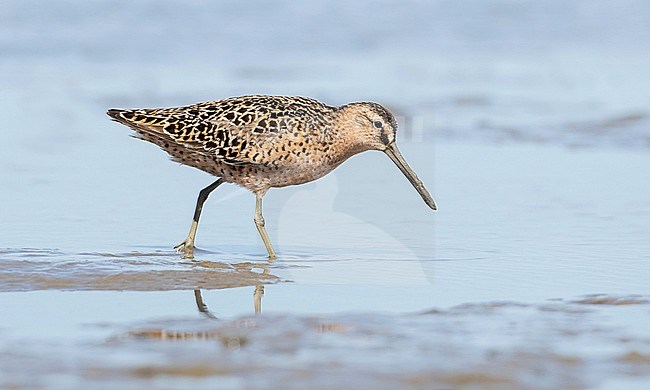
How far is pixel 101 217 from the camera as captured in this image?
8.70 meters

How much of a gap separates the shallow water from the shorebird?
1.40 feet

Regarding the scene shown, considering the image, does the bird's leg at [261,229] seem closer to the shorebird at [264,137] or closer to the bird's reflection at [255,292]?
the shorebird at [264,137]

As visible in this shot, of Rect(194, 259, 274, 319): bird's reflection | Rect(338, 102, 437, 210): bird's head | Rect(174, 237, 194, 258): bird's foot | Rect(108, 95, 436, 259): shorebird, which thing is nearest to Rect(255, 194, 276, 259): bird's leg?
Rect(108, 95, 436, 259): shorebird

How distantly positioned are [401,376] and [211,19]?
13.3m

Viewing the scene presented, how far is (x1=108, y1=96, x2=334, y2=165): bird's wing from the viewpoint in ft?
26.6

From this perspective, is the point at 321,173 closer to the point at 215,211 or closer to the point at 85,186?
the point at 215,211

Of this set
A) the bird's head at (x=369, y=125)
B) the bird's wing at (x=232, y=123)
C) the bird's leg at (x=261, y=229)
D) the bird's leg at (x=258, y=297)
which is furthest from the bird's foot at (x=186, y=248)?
the bird's head at (x=369, y=125)

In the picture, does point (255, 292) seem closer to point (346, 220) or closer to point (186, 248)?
point (186, 248)

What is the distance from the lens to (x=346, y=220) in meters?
8.70

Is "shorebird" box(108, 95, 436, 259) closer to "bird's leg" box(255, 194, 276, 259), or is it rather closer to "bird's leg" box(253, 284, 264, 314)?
"bird's leg" box(255, 194, 276, 259)

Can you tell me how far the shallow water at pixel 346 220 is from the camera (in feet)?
17.7

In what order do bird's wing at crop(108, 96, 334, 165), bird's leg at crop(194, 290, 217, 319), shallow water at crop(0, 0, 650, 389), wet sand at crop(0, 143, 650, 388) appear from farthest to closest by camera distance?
bird's wing at crop(108, 96, 334, 165), bird's leg at crop(194, 290, 217, 319), shallow water at crop(0, 0, 650, 389), wet sand at crop(0, 143, 650, 388)

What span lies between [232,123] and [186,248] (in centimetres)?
83

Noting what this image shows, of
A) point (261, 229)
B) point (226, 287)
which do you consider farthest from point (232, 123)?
point (226, 287)
